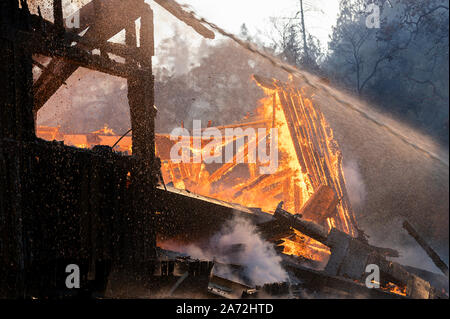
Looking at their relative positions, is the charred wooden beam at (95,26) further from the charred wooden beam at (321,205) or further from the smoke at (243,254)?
the charred wooden beam at (321,205)

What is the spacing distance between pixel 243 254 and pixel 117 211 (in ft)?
9.29

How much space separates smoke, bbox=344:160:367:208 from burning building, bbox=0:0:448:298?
24.0 feet

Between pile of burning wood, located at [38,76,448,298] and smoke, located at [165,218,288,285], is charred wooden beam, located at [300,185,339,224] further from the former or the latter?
smoke, located at [165,218,288,285]

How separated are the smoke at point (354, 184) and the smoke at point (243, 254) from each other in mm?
10304

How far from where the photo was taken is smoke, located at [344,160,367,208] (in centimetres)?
1606

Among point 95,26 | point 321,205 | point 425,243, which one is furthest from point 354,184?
point 95,26

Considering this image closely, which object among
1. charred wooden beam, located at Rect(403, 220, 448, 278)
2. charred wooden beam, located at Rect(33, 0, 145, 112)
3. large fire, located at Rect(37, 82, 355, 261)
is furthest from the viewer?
large fire, located at Rect(37, 82, 355, 261)

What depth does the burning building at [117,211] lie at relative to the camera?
394 cm

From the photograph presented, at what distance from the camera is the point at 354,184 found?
54.4ft

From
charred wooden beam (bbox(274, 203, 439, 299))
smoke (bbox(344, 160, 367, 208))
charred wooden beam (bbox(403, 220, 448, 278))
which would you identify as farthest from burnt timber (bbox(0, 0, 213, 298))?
smoke (bbox(344, 160, 367, 208))

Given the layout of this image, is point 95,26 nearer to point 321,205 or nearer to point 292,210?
point 321,205

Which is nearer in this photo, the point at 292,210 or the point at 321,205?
the point at 321,205

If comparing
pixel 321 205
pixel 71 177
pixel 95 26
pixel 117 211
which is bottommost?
pixel 321 205

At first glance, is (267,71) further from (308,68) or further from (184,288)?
(184,288)
